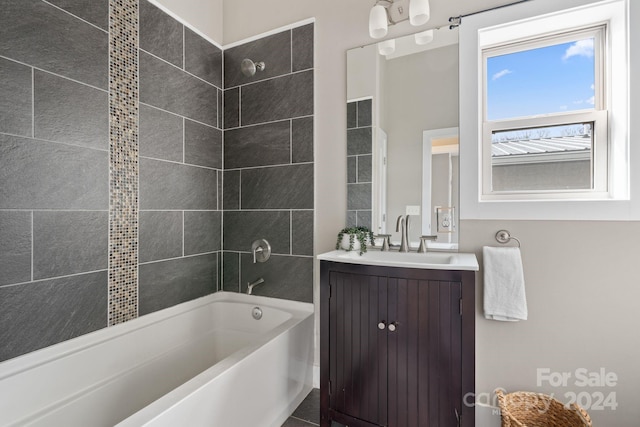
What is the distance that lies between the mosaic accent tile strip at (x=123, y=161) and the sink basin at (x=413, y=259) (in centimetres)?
110

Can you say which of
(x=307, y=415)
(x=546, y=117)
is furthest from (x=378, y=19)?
(x=307, y=415)

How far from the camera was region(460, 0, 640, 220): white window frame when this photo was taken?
1.43 m

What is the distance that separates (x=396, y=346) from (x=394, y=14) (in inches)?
74.2

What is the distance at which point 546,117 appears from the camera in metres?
1.65

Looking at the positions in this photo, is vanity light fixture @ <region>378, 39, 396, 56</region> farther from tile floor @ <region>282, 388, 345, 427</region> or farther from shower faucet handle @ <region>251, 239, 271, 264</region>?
tile floor @ <region>282, 388, 345, 427</region>

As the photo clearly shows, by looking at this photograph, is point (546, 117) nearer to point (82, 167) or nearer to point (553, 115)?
point (553, 115)

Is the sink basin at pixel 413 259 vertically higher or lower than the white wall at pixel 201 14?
lower

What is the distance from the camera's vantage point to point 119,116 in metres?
1.65

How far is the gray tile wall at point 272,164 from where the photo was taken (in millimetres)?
2076

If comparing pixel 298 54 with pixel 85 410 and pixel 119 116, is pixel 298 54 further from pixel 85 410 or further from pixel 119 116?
pixel 85 410

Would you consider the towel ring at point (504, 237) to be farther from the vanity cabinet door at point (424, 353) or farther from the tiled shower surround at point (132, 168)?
the tiled shower surround at point (132, 168)

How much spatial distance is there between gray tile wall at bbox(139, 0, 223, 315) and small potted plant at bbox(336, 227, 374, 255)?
3.47 ft

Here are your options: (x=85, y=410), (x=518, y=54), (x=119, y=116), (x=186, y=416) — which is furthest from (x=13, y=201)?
(x=518, y=54)

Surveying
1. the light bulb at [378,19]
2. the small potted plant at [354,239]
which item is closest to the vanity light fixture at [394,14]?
the light bulb at [378,19]
